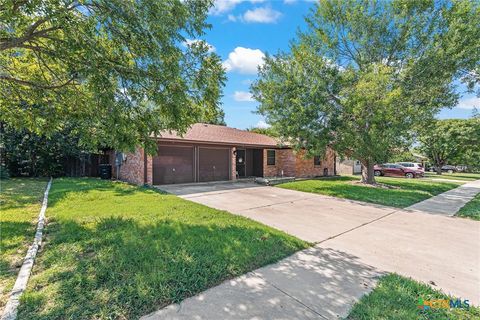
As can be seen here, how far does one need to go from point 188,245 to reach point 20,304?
206cm

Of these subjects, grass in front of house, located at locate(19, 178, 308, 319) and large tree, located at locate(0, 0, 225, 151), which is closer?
grass in front of house, located at locate(19, 178, 308, 319)

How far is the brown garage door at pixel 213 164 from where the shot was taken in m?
13.5

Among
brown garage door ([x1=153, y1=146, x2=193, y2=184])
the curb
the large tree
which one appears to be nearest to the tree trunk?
brown garage door ([x1=153, y1=146, x2=193, y2=184])

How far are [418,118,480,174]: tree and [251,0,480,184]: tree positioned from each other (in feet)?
60.0

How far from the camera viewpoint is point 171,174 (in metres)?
12.4

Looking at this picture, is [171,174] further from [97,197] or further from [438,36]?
[438,36]

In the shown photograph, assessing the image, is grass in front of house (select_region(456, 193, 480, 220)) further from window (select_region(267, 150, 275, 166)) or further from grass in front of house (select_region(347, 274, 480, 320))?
window (select_region(267, 150, 275, 166))

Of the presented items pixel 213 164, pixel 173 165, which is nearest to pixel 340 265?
pixel 173 165

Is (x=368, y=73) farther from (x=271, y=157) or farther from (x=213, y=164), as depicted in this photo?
(x=213, y=164)

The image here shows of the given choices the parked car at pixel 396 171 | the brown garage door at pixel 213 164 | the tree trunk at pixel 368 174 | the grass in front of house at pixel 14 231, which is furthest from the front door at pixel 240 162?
the parked car at pixel 396 171

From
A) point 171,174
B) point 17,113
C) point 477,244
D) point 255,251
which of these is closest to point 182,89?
point 255,251

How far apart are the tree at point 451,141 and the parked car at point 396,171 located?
652cm

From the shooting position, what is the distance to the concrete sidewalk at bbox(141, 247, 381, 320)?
2453 mm

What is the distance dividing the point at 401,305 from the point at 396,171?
23596mm
